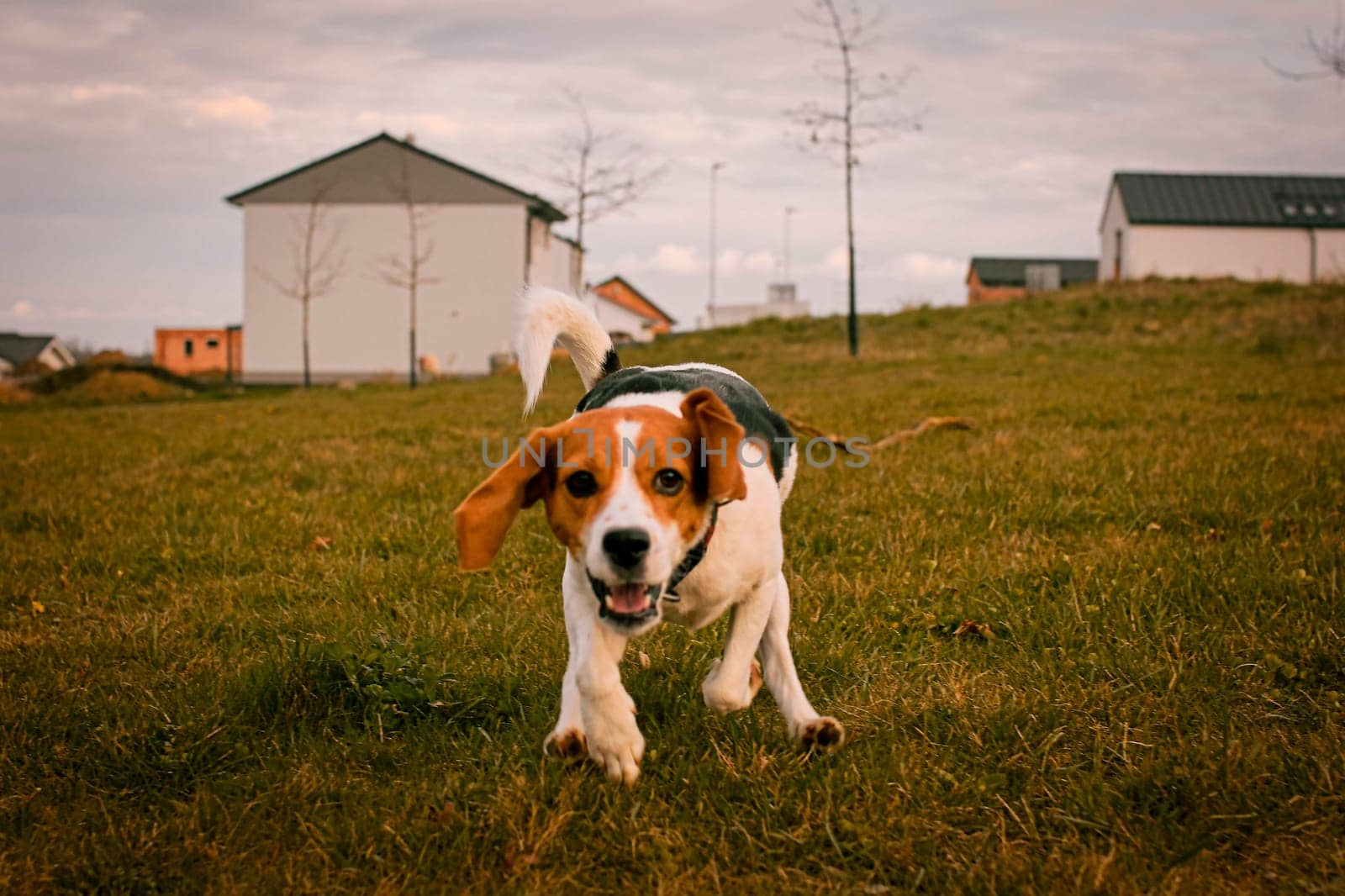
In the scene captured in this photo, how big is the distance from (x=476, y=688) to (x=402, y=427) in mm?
8379

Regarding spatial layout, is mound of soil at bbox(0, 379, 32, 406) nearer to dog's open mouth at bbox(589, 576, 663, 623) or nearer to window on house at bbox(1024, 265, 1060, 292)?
dog's open mouth at bbox(589, 576, 663, 623)

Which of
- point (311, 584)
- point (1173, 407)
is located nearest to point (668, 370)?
point (311, 584)

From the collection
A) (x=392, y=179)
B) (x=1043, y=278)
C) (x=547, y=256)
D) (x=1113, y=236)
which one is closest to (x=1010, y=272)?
(x=1043, y=278)

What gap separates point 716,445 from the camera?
9.32ft

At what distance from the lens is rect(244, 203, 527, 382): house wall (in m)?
44.6

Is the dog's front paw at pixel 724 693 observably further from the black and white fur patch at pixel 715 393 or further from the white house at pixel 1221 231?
the white house at pixel 1221 231

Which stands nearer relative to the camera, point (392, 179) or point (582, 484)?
point (582, 484)

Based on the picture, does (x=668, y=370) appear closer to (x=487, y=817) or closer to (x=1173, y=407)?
(x=487, y=817)

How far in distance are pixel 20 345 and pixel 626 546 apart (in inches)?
3247

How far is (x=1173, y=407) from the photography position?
10.5 metres

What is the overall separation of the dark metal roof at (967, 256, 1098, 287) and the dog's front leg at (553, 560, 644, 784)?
3191 inches

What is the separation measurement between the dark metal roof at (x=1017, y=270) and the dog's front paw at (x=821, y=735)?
80721mm

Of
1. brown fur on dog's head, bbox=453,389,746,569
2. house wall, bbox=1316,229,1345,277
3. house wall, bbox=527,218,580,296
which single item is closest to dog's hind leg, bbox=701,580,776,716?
brown fur on dog's head, bbox=453,389,746,569

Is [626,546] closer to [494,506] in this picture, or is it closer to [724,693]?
[494,506]
